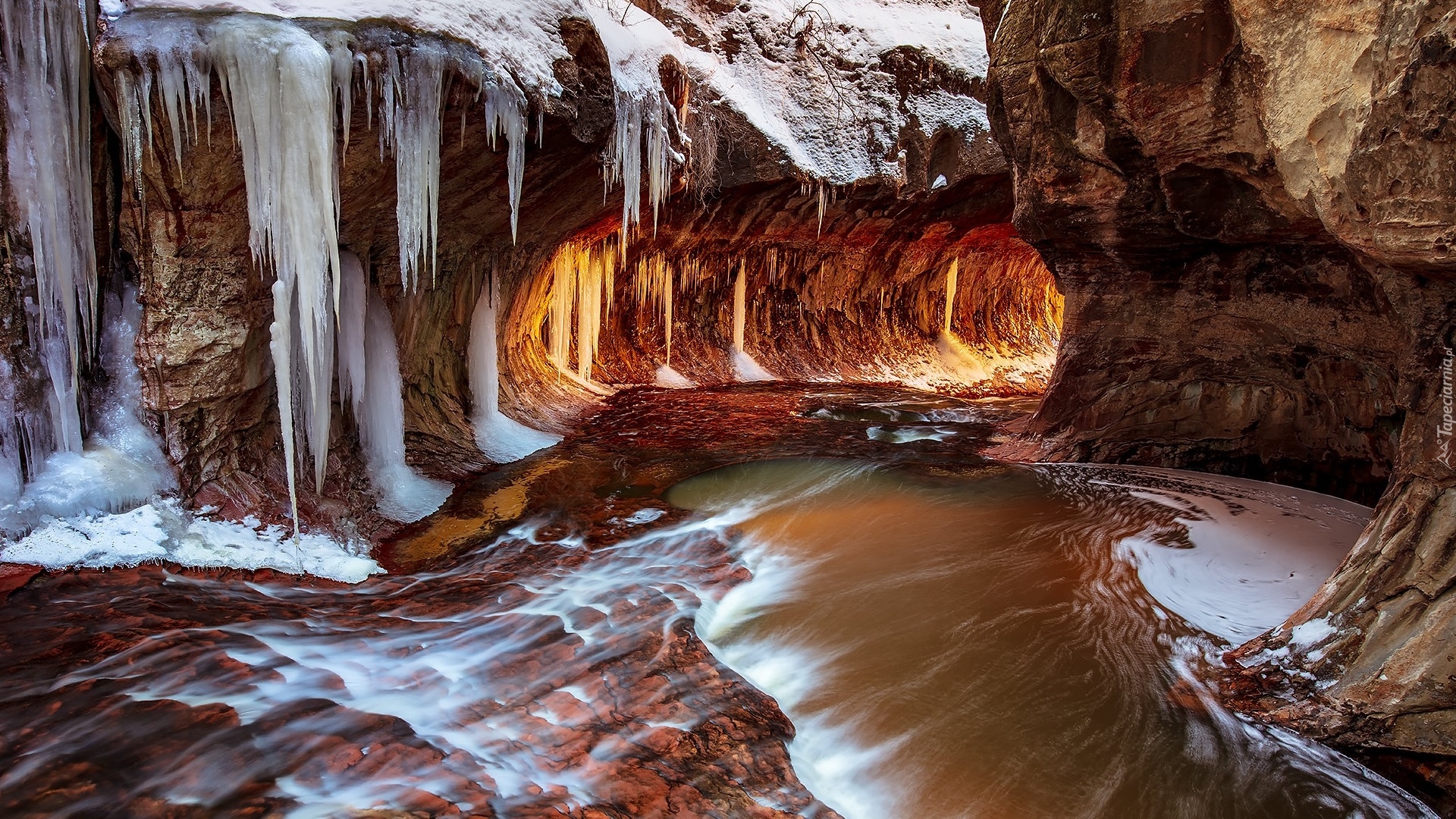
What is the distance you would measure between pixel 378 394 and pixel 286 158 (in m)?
2.40

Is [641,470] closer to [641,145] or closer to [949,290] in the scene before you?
[641,145]

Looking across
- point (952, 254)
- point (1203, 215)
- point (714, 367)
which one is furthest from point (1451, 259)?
point (952, 254)

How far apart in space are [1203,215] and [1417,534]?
3763 millimetres

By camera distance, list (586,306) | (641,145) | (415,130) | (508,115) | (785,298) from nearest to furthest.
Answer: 1. (415,130)
2. (508,115)
3. (641,145)
4. (586,306)
5. (785,298)

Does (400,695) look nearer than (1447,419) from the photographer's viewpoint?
No

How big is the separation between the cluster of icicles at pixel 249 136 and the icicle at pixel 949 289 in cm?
1391

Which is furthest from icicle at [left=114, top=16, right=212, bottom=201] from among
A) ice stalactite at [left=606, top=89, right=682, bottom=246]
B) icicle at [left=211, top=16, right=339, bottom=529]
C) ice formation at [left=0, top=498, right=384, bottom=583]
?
ice stalactite at [left=606, top=89, right=682, bottom=246]

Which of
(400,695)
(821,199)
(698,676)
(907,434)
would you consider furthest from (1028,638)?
(821,199)

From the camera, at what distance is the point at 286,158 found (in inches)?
198

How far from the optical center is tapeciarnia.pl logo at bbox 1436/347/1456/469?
3.47 metres

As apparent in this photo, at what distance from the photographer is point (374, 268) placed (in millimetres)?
6945

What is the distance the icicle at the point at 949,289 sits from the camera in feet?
59.9

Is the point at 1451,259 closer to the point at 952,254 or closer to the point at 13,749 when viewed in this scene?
the point at 13,749

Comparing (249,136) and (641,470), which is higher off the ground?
(249,136)
